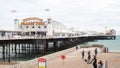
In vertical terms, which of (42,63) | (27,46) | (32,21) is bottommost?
(27,46)

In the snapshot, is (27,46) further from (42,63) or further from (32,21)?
(42,63)

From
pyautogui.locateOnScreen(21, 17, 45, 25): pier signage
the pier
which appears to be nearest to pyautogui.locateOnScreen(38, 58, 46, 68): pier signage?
the pier

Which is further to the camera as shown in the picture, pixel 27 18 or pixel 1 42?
pixel 27 18

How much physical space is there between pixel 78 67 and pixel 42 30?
74.3 metres

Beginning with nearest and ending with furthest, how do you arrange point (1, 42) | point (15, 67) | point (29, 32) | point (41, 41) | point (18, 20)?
point (15, 67) < point (1, 42) < point (41, 41) < point (29, 32) < point (18, 20)

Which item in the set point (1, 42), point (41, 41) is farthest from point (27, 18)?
point (1, 42)

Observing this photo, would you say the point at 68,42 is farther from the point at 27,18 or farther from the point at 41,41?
the point at 41,41

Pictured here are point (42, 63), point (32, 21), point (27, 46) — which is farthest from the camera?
point (32, 21)

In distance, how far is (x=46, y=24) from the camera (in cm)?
10700

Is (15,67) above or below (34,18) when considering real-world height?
below

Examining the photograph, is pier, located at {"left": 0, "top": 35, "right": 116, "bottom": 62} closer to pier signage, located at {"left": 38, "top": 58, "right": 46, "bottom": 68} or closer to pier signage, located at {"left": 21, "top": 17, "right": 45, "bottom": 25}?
pier signage, located at {"left": 21, "top": 17, "right": 45, "bottom": 25}

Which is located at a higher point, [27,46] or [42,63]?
[42,63]

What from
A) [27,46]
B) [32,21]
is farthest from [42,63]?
[32,21]

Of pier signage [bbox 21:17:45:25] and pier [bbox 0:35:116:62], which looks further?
pier signage [bbox 21:17:45:25]
